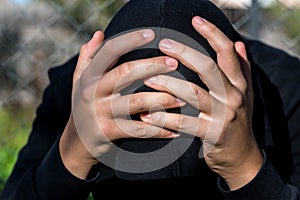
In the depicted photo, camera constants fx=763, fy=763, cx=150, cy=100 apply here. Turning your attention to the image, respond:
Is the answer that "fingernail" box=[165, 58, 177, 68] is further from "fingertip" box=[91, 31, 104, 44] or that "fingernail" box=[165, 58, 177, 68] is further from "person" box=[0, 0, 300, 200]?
"fingertip" box=[91, 31, 104, 44]

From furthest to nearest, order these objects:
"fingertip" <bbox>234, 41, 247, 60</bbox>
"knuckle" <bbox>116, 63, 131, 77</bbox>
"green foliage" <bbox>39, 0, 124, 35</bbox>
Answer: "green foliage" <bbox>39, 0, 124, 35</bbox> → "fingertip" <bbox>234, 41, 247, 60</bbox> → "knuckle" <bbox>116, 63, 131, 77</bbox>

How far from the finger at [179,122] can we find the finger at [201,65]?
0.06 metres

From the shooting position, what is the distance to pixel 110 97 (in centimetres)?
133

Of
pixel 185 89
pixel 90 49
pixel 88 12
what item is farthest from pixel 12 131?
pixel 185 89

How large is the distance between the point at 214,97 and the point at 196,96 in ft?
0.11

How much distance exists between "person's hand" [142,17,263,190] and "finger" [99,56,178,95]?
0.02m

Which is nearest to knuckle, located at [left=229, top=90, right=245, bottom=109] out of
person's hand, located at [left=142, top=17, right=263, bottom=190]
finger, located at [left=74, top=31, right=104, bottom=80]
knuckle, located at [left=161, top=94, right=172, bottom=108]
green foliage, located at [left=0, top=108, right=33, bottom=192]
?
person's hand, located at [left=142, top=17, right=263, bottom=190]

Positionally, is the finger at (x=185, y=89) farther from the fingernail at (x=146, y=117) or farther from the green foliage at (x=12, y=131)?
the green foliage at (x=12, y=131)

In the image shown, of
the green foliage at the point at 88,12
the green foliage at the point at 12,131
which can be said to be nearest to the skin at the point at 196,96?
the green foliage at the point at 88,12

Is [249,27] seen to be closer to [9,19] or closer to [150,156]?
[9,19]

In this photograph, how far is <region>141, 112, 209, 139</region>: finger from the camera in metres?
1.34

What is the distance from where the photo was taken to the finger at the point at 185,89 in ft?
4.33

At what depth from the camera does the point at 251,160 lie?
4.73 ft

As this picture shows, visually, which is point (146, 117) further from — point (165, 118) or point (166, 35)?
point (166, 35)
